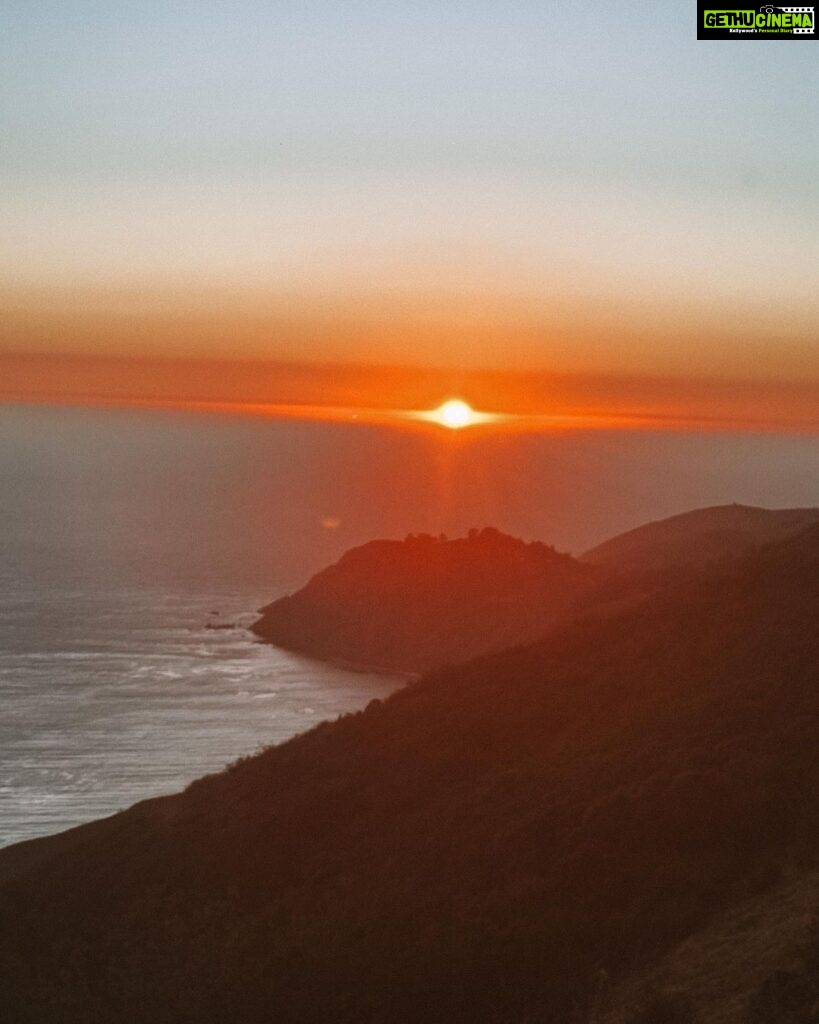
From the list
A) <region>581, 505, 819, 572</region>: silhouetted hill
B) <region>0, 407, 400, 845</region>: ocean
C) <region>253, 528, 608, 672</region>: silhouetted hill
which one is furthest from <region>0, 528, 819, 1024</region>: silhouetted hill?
<region>253, 528, 608, 672</region>: silhouetted hill

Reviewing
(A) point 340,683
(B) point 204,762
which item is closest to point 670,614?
(B) point 204,762

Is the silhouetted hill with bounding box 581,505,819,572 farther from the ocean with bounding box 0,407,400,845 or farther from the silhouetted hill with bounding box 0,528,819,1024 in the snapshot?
the silhouetted hill with bounding box 0,528,819,1024

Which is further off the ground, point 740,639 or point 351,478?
point 351,478

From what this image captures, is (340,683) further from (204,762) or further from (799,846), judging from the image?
(799,846)

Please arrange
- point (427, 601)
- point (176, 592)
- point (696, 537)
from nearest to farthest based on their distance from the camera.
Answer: point (696, 537), point (427, 601), point (176, 592)

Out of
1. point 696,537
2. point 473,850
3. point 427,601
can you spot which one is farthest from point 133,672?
point 473,850

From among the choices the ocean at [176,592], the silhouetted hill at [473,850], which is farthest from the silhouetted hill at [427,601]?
the silhouetted hill at [473,850]

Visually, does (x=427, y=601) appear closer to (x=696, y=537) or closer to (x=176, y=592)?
(x=696, y=537)

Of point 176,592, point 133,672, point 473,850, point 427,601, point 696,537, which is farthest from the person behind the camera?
point 176,592
